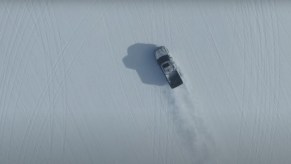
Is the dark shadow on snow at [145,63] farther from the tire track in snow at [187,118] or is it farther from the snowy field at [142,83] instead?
the tire track in snow at [187,118]

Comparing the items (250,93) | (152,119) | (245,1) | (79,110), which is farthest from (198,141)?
(245,1)

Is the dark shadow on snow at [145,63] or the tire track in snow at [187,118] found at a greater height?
the dark shadow on snow at [145,63]

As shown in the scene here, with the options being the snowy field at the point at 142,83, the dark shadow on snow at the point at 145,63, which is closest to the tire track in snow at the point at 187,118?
the snowy field at the point at 142,83

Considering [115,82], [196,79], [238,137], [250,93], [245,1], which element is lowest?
[238,137]

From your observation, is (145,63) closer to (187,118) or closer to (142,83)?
(142,83)

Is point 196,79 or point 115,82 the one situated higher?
point 115,82

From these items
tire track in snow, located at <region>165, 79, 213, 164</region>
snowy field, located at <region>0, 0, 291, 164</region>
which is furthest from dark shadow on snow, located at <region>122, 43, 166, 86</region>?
tire track in snow, located at <region>165, 79, 213, 164</region>

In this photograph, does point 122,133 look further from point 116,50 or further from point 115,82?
point 116,50

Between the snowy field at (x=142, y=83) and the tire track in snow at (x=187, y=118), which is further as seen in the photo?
the tire track in snow at (x=187, y=118)
